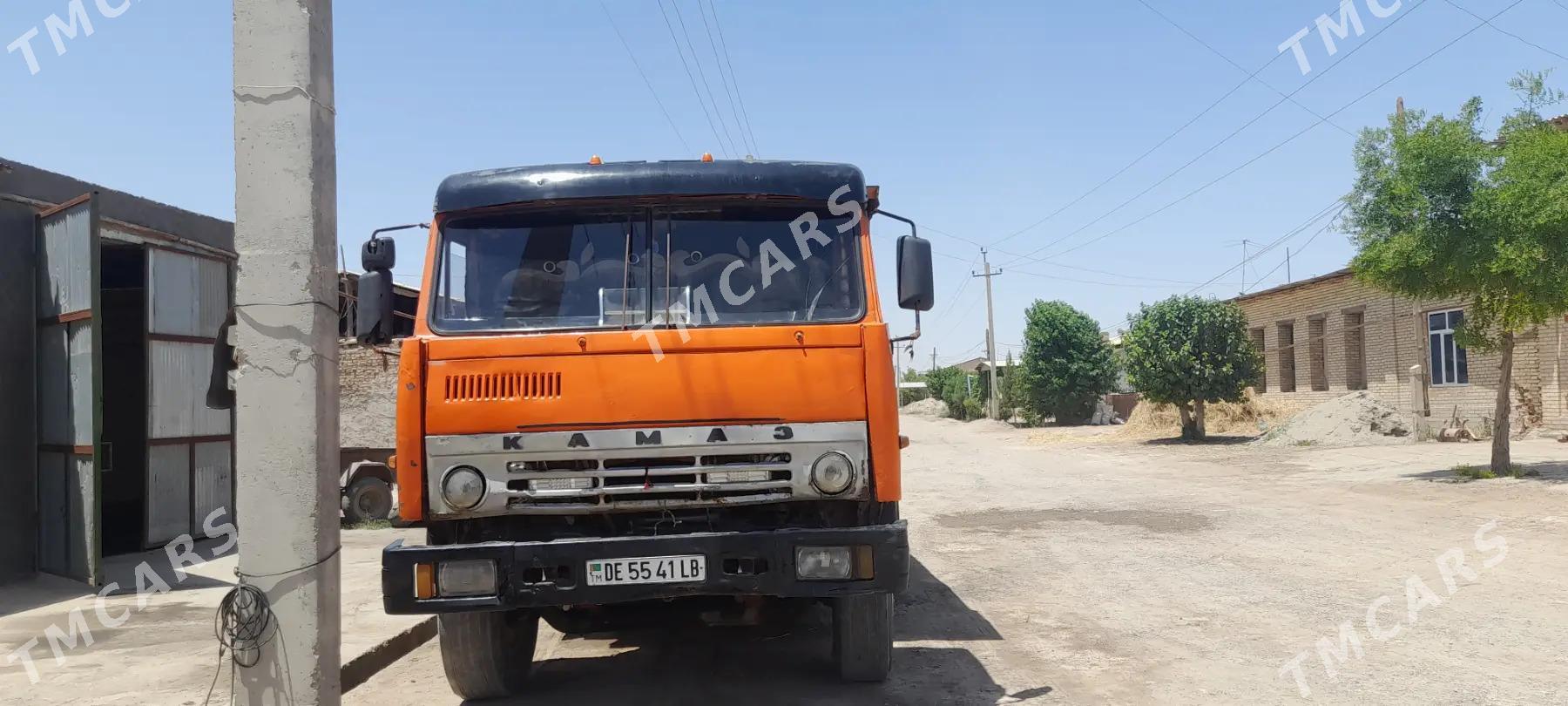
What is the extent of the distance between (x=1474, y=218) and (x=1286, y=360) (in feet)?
65.7

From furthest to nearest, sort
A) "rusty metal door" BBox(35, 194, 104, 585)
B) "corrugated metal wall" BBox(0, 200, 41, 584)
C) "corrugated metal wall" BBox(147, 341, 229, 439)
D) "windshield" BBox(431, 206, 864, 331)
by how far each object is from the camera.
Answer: "corrugated metal wall" BBox(147, 341, 229, 439) → "corrugated metal wall" BBox(0, 200, 41, 584) → "rusty metal door" BBox(35, 194, 104, 585) → "windshield" BBox(431, 206, 864, 331)

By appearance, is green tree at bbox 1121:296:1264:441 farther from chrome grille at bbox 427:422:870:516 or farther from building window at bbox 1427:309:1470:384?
chrome grille at bbox 427:422:870:516

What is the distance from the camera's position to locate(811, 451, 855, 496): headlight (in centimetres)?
449

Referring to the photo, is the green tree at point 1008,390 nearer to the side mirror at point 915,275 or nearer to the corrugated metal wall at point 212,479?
the corrugated metal wall at point 212,479

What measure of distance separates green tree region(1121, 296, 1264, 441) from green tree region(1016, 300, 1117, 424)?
536 inches

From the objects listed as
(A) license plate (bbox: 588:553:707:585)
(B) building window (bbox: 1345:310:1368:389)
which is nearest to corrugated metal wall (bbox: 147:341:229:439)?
(A) license plate (bbox: 588:553:707:585)

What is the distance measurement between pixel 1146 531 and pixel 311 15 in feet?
31.9

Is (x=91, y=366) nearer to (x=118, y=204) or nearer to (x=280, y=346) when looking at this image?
(x=118, y=204)

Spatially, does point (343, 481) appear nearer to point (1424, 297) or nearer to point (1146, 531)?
point (1146, 531)

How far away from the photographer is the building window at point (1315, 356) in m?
30.9

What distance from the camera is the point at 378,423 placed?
14.3 m

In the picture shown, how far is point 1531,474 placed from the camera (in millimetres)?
15242

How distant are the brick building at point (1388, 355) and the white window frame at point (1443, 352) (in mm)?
27

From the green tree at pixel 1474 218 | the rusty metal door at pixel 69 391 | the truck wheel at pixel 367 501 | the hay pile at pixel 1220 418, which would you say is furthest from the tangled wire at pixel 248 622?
the hay pile at pixel 1220 418
